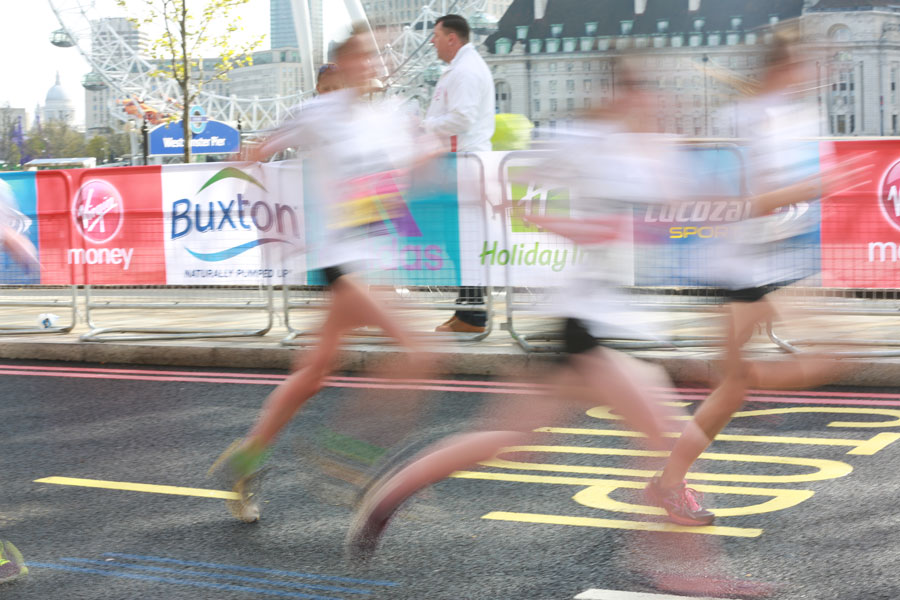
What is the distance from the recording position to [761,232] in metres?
4.15

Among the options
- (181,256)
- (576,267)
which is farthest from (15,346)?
(576,267)

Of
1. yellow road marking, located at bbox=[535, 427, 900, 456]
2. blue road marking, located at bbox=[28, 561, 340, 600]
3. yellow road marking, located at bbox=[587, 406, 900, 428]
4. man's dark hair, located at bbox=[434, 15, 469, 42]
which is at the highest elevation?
man's dark hair, located at bbox=[434, 15, 469, 42]

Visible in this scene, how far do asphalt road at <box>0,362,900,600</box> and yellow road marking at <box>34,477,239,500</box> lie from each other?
17 millimetres

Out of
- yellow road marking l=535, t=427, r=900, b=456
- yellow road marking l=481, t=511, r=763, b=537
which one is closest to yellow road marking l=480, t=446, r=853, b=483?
yellow road marking l=535, t=427, r=900, b=456

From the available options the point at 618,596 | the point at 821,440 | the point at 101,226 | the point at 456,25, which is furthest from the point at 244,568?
the point at 101,226

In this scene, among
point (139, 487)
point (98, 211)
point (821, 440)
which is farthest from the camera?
point (98, 211)

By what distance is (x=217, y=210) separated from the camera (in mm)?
9211

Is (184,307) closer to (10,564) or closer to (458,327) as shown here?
(458,327)

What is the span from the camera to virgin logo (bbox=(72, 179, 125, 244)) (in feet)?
31.4

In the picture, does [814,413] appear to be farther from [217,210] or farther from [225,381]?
[217,210]

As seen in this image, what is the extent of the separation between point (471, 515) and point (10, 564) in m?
1.74

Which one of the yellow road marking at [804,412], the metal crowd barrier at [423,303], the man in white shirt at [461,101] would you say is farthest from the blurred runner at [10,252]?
the man in white shirt at [461,101]

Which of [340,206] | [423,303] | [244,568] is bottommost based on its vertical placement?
[244,568]

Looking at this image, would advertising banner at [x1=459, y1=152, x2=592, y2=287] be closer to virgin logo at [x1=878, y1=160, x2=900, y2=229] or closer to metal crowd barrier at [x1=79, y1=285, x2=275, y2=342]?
metal crowd barrier at [x1=79, y1=285, x2=275, y2=342]
